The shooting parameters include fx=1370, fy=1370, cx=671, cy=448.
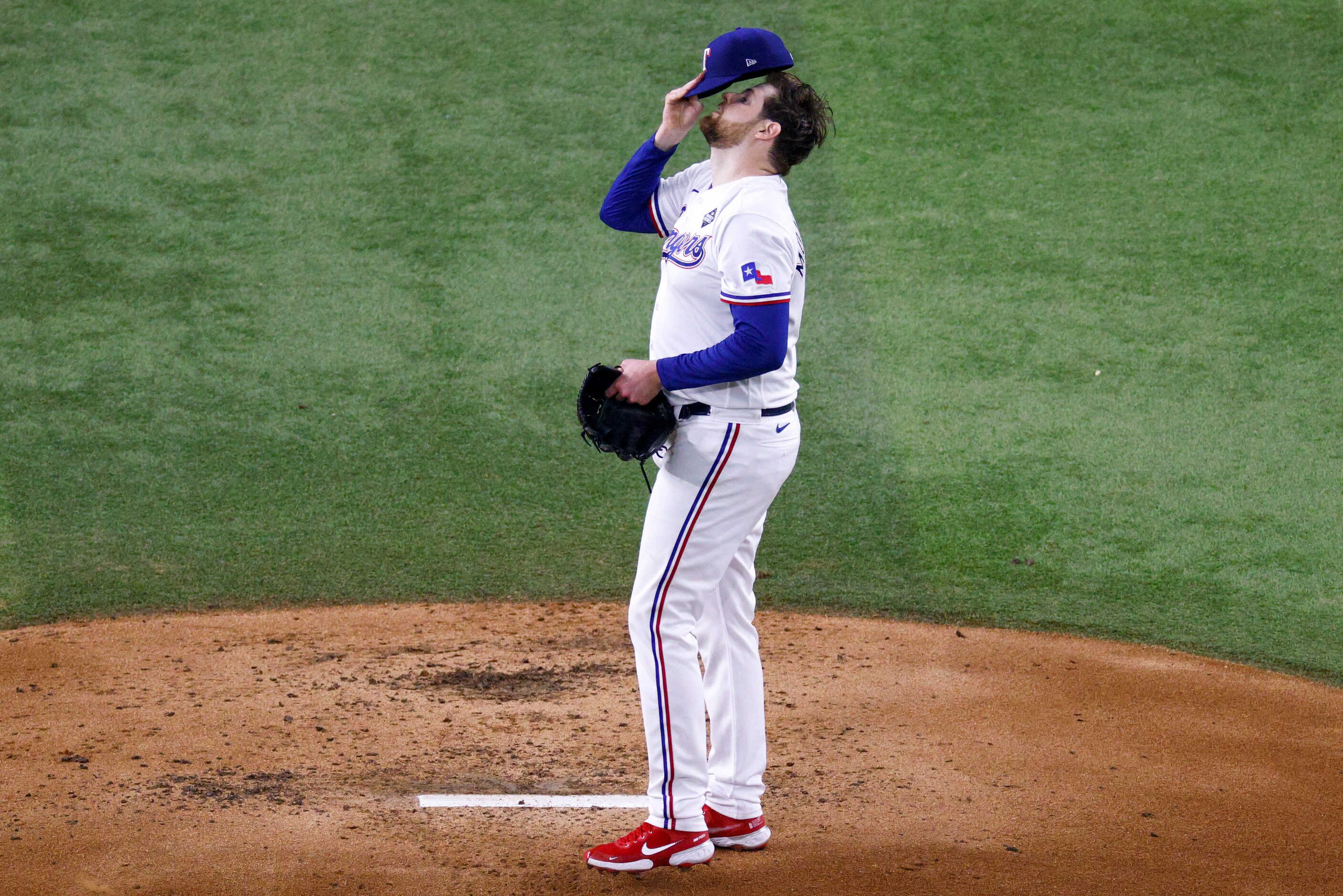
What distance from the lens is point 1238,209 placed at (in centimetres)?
825

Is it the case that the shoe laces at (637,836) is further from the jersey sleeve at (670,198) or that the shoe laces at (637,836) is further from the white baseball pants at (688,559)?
the jersey sleeve at (670,198)

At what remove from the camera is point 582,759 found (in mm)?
4078

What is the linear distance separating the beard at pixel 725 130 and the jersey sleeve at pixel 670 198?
1.03ft

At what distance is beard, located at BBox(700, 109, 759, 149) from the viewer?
125 inches

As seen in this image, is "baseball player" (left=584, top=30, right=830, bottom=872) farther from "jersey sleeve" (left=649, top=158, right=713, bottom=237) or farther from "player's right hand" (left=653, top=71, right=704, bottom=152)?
"jersey sleeve" (left=649, top=158, right=713, bottom=237)

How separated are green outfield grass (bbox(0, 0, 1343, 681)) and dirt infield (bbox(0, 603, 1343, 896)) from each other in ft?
1.26

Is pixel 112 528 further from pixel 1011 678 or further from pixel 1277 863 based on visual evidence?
pixel 1277 863

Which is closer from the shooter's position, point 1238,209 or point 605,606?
point 605,606

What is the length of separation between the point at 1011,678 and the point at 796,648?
0.76 metres

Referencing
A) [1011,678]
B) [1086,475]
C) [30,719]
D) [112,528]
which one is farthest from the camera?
[1086,475]

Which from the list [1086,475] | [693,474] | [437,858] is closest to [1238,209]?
[1086,475]

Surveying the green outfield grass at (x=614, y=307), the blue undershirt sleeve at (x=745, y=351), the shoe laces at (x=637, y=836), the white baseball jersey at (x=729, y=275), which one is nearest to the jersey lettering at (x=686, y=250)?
the white baseball jersey at (x=729, y=275)

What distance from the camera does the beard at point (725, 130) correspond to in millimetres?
3166

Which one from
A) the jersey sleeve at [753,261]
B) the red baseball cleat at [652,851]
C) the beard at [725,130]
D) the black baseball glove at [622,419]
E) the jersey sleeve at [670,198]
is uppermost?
the beard at [725,130]
